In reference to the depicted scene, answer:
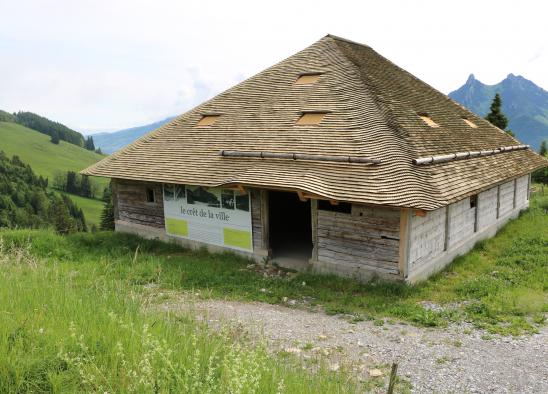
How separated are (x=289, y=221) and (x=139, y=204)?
630cm

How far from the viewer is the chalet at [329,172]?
36.2 ft

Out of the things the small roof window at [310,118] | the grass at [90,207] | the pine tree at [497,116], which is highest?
the pine tree at [497,116]

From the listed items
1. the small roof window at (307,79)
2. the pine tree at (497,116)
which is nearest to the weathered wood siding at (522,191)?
the small roof window at (307,79)

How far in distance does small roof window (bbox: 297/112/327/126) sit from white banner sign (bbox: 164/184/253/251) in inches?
141

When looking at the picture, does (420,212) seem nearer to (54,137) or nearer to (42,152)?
(42,152)

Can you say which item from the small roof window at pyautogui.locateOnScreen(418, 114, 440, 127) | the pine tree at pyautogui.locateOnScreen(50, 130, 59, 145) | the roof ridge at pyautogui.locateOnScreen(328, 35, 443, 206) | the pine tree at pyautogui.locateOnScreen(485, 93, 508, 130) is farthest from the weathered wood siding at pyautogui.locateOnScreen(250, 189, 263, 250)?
the pine tree at pyautogui.locateOnScreen(50, 130, 59, 145)

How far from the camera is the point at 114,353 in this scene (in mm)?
3711

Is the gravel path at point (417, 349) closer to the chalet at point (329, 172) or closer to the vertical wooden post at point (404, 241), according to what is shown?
the vertical wooden post at point (404, 241)

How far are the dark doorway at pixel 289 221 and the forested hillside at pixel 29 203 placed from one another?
57816mm

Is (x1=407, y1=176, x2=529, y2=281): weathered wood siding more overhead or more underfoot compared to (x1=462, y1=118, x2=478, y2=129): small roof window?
more underfoot

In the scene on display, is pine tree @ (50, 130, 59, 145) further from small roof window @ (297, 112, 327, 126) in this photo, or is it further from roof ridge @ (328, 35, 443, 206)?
small roof window @ (297, 112, 327, 126)

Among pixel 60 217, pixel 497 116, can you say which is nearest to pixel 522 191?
pixel 497 116

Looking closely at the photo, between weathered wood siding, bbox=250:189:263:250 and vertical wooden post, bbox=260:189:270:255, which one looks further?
weathered wood siding, bbox=250:189:263:250

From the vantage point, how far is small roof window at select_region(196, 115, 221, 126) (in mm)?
17528
